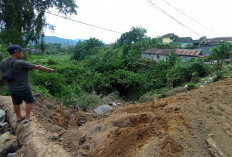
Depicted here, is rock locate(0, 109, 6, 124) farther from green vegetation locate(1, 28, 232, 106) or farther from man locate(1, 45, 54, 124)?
green vegetation locate(1, 28, 232, 106)

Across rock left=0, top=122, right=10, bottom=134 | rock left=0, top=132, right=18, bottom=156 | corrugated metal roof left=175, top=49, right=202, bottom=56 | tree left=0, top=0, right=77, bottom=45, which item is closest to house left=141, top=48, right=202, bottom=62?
corrugated metal roof left=175, top=49, right=202, bottom=56

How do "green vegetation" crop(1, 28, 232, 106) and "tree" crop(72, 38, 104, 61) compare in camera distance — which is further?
"tree" crop(72, 38, 104, 61)

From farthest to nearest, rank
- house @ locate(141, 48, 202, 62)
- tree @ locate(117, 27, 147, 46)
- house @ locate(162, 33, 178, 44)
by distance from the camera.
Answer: house @ locate(162, 33, 178, 44), tree @ locate(117, 27, 147, 46), house @ locate(141, 48, 202, 62)

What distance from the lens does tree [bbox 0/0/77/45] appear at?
8873mm

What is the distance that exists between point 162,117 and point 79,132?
177cm

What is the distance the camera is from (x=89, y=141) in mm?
2709

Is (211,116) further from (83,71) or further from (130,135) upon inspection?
(83,71)

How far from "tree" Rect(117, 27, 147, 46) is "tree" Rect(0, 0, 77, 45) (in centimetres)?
1868

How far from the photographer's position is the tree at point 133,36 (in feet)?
95.2

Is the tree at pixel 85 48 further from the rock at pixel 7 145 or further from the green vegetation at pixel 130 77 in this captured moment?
the rock at pixel 7 145

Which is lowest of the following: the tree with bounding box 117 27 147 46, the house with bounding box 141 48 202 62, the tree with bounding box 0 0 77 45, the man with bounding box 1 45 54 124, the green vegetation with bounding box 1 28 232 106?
the green vegetation with bounding box 1 28 232 106

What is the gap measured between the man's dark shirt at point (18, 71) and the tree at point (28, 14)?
6.50m

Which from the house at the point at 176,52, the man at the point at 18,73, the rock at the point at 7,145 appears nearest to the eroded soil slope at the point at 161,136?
the rock at the point at 7,145

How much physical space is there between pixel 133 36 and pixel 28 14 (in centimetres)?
2170
